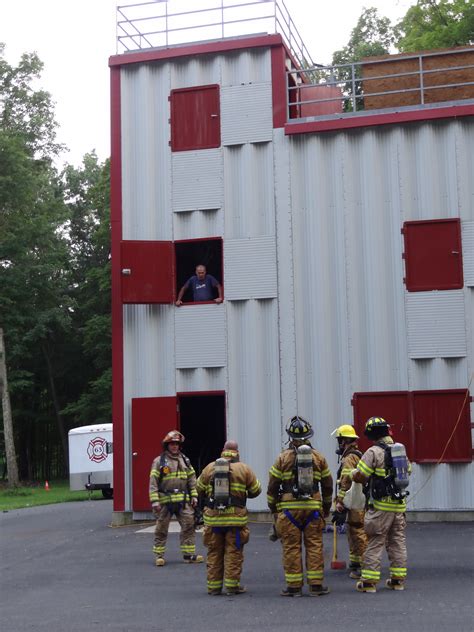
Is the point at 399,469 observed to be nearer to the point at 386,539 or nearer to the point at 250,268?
the point at 386,539

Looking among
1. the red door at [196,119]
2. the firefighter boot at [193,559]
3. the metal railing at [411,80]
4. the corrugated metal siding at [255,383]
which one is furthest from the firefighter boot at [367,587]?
the metal railing at [411,80]

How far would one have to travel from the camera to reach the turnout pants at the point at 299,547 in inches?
430

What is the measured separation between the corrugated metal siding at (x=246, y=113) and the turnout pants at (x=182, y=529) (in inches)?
323

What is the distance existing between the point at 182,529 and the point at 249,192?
7.63 m

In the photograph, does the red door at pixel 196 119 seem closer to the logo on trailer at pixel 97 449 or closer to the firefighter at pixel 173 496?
the firefighter at pixel 173 496

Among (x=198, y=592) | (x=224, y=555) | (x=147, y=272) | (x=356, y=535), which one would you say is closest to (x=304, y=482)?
(x=224, y=555)

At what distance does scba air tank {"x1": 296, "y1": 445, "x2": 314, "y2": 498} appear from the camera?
11102 mm

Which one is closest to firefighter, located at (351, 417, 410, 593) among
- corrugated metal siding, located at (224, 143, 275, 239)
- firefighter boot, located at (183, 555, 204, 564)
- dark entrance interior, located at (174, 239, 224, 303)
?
firefighter boot, located at (183, 555, 204, 564)

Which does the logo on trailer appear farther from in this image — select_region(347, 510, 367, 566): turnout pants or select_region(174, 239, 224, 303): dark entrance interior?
select_region(347, 510, 367, 566): turnout pants

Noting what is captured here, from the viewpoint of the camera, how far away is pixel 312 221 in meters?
19.2

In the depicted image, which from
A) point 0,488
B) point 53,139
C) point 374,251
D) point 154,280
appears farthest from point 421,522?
point 53,139

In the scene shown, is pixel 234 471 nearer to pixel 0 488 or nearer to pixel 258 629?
pixel 258 629

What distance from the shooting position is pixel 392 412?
1842 centimetres

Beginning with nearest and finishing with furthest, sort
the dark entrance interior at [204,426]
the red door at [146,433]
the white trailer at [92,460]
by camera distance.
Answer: the red door at [146,433] → the dark entrance interior at [204,426] → the white trailer at [92,460]
